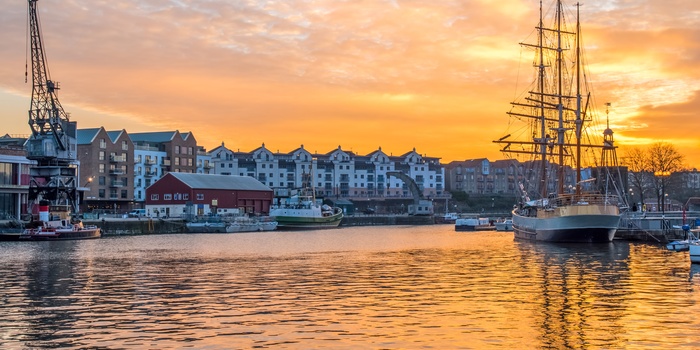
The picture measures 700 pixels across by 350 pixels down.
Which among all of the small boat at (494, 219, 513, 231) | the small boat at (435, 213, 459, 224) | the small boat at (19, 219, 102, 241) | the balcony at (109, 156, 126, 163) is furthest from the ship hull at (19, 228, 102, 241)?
the small boat at (435, 213, 459, 224)

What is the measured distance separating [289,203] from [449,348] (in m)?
105

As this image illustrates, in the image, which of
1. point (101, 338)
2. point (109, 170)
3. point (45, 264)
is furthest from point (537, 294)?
point (109, 170)

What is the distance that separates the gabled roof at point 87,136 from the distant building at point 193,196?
56.9ft

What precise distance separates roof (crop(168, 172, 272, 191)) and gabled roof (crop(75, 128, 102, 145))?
1967 centimetres

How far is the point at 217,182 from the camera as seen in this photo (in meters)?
130

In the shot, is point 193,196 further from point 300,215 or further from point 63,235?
point 63,235

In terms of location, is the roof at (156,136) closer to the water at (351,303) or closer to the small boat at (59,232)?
the small boat at (59,232)

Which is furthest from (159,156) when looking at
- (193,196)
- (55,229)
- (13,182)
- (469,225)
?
(55,229)

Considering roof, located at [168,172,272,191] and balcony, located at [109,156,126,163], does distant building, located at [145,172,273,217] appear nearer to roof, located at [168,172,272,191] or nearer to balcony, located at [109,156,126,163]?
roof, located at [168,172,272,191]

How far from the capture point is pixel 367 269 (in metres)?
44.7

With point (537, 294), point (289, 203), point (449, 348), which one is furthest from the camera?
point (289, 203)

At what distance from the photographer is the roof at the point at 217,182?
12500 centimetres

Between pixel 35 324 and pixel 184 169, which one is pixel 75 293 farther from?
pixel 184 169

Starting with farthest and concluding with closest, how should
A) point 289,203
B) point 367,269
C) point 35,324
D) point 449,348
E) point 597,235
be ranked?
point 289,203 < point 597,235 < point 367,269 < point 35,324 < point 449,348
